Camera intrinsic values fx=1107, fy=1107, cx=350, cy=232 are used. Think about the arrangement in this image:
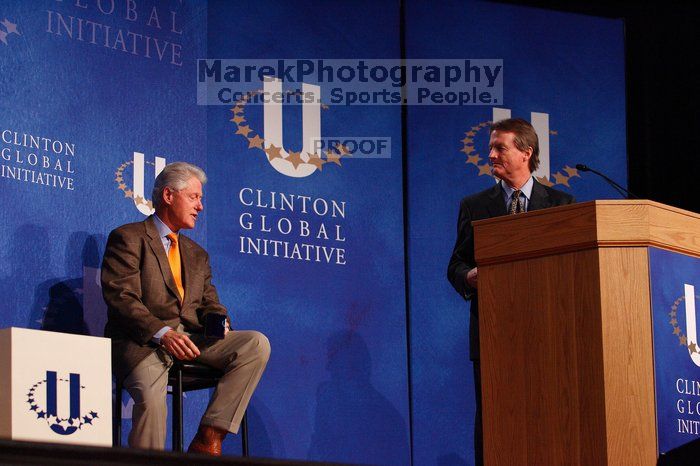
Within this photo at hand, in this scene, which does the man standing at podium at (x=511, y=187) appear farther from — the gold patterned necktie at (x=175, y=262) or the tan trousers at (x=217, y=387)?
the gold patterned necktie at (x=175, y=262)

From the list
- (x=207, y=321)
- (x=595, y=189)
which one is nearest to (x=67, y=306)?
(x=207, y=321)

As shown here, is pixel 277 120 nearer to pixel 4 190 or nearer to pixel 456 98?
pixel 456 98

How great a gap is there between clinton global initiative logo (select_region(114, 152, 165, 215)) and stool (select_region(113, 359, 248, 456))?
0.97 m

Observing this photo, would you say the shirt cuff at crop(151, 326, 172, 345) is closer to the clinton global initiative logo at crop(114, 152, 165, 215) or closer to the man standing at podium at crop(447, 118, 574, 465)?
the clinton global initiative logo at crop(114, 152, 165, 215)

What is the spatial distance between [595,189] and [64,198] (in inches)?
115

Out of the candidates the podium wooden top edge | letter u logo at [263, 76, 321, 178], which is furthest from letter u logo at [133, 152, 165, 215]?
the podium wooden top edge

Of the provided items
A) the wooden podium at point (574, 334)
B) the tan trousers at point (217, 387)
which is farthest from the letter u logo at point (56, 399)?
the wooden podium at point (574, 334)

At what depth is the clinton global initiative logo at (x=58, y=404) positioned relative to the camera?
363 centimetres

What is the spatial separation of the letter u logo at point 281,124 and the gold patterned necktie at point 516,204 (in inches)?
56.7

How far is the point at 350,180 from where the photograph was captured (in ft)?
18.8

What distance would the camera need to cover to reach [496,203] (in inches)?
177

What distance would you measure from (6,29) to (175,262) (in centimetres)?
123

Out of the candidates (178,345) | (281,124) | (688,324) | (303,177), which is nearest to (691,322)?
(688,324)

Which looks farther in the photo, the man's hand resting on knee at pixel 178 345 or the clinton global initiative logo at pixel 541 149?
the clinton global initiative logo at pixel 541 149
